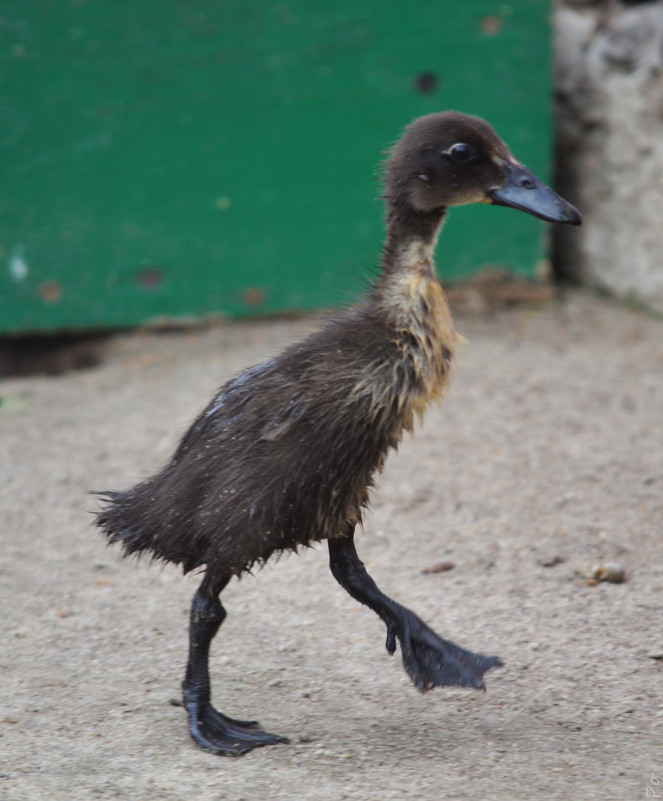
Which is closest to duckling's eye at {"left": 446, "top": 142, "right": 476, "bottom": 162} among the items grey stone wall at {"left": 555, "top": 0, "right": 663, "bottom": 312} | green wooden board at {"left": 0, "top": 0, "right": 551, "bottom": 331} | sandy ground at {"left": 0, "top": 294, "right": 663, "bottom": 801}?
sandy ground at {"left": 0, "top": 294, "right": 663, "bottom": 801}

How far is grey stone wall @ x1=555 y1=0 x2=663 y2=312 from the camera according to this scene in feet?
21.3

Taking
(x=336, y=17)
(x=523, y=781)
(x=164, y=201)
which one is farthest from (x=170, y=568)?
(x=336, y=17)

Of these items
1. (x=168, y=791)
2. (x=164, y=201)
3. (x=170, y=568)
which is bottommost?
(x=170, y=568)

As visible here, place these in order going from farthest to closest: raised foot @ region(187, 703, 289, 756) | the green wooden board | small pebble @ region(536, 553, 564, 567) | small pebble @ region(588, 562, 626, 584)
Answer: the green wooden board, small pebble @ region(536, 553, 564, 567), small pebble @ region(588, 562, 626, 584), raised foot @ region(187, 703, 289, 756)

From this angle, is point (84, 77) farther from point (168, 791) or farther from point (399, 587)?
point (168, 791)

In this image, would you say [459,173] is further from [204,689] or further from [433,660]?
[204,689]

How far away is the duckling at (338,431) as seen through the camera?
293cm

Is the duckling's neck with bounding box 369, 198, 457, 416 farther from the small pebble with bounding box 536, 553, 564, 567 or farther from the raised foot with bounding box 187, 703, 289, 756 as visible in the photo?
the small pebble with bounding box 536, 553, 564, 567

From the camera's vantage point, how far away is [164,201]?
6621 millimetres

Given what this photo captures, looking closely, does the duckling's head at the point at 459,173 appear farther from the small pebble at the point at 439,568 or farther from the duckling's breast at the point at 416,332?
the small pebble at the point at 439,568

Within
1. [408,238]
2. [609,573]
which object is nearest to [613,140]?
[609,573]

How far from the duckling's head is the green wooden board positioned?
3592 mm

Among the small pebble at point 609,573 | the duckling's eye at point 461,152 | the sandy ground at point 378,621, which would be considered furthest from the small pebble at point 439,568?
the duckling's eye at point 461,152

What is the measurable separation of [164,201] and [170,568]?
2.98 metres
